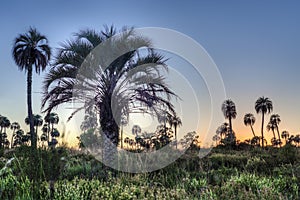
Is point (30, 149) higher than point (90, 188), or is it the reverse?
point (30, 149)

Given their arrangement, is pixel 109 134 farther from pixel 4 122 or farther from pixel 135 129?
pixel 4 122

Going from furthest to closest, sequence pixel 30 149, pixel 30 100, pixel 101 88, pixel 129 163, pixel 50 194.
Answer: pixel 30 100, pixel 101 88, pixel 129 163, pixel 30 149, pixel 50 194

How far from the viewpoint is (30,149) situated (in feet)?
22.0

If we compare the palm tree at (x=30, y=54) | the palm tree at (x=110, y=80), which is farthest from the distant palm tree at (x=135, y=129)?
the palm tree at (x=30, y=54)

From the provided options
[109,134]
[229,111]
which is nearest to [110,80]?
[109,134]

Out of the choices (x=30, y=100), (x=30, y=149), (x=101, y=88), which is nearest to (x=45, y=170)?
(x=30, y=149)

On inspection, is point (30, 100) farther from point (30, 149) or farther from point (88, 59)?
point (30, 149)

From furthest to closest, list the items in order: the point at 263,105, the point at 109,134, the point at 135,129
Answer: the point at 263,105
the point at 135,129
the point at 109,134

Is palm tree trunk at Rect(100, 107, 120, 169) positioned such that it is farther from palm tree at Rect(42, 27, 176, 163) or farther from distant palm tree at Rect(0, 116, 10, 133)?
distant palm tree at Rect(0, 116, 10, 133)

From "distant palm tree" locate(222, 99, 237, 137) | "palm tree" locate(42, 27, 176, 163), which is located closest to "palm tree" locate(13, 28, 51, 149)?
"palm tree" locate(42, 27, 176, 163)

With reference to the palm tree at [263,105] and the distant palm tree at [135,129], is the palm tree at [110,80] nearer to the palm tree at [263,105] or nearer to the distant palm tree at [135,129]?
the distant palm tree at [135,129]

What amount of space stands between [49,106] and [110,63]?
331 cm

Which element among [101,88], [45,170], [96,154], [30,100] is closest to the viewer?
[45,170]

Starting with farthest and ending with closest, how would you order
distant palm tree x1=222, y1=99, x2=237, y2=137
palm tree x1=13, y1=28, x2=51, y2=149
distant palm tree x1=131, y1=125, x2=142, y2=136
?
1. distant palm tree x1=222, y1=99, x2=237, y2=137
2. palm tree x1=13, y1=28, x2=51, y2=149
3. distant palm tree x1=131, y1=125, x2=142, y2=136
